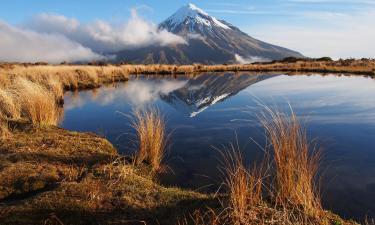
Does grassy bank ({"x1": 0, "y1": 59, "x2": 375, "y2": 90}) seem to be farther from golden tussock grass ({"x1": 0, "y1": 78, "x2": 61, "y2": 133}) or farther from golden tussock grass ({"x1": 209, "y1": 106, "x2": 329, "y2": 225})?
golden tussock grass ({"x1": 209, "y1": 106, "x2": 329, "y2": 225})

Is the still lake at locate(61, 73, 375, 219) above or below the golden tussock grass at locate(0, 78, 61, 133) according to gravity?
below

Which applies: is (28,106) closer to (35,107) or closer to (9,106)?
(35,107)

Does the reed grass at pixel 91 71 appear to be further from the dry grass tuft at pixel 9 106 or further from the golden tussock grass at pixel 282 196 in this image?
the golden tussock grass at pixel 282 196

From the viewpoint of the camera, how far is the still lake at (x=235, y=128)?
6664 mm

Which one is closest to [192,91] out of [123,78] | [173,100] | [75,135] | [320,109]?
[173,100]

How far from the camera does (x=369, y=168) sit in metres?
7.39

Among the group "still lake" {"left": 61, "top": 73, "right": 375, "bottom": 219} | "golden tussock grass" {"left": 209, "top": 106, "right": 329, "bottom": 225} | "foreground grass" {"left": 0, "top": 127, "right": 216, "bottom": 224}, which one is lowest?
"still lake" {"left": 61, "top": 73, "right": 375, "bottom": 219}

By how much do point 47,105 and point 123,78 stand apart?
2029cm

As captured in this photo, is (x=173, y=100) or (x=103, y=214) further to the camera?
(x=173, y=100)

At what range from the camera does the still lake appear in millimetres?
Result: 6664

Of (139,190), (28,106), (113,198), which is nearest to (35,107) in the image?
(28,106)

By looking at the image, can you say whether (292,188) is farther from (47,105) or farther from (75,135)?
(47,105)

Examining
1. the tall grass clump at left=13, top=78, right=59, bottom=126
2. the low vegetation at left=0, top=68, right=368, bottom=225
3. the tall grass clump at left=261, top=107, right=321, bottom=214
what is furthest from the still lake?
the tall grass clump at left=13, top=78, right=59, bottom=126

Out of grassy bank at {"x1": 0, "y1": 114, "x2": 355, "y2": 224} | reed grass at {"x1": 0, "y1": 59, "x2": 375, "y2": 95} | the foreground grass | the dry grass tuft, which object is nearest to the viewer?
grassy bank at {"x1": 0, "y1": 114, "x2": 355, "y2": 224}
